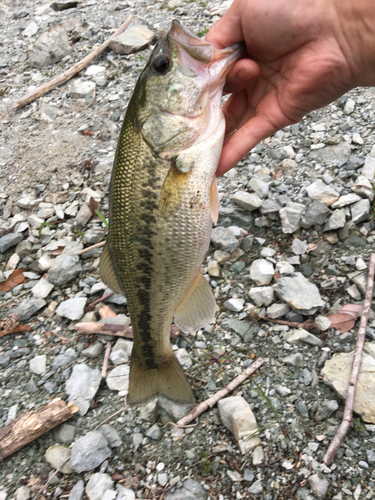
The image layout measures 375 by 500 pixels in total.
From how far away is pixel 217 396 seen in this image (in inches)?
118

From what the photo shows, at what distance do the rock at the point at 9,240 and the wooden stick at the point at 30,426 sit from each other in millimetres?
1972

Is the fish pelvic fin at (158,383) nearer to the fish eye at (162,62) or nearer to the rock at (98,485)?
the rock at (98,485)

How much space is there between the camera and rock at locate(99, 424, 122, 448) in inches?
115

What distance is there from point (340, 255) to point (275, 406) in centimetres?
139

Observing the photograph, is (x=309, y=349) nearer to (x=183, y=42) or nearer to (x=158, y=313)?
(x=158, y=313)

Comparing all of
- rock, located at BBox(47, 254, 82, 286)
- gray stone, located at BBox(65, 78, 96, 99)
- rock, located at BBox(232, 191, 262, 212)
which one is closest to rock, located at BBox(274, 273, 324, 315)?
rock, located at BBox(232, 191, 262, 212)

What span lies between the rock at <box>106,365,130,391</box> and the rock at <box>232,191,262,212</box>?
1788 millimetres

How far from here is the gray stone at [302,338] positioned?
3102 mm

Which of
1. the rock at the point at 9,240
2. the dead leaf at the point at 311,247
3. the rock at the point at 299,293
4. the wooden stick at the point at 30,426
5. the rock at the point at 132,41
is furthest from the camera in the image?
the rock at the point at 132,41

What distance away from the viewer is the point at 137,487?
2.76 m

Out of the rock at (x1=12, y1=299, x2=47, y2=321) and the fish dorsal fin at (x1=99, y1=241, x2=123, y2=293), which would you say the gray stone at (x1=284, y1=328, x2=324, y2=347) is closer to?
the fish dorsal fin at (x1=99, y1=241, x2=123, y2=293)

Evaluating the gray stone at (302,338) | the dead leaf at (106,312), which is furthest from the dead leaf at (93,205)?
the gray stone at (302,338)

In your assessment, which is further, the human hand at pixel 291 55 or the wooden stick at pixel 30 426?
the wooden stick at pixel 30 426

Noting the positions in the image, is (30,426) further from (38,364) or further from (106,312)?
(106,312)
